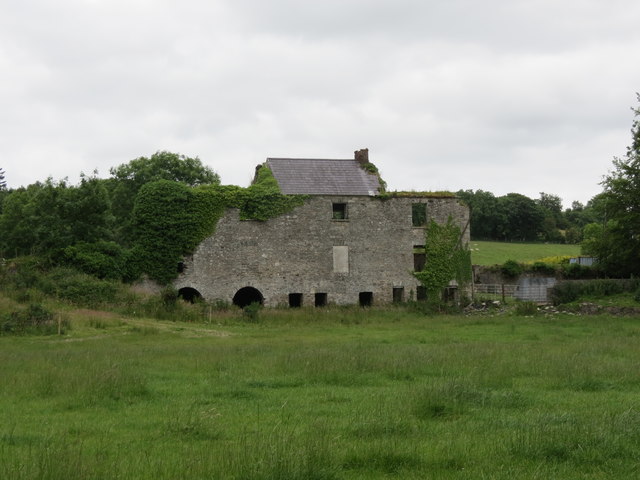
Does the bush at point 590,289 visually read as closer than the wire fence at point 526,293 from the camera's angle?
Yes

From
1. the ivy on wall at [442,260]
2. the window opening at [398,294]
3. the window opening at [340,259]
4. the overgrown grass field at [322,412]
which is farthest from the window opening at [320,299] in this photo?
the overgrown grass field at [322,412]

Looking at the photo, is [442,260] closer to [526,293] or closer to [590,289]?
[526,293]

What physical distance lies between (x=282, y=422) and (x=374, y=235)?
110 feet

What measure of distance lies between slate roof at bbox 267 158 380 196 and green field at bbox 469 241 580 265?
2794 cm

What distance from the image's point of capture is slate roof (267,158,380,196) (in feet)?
140

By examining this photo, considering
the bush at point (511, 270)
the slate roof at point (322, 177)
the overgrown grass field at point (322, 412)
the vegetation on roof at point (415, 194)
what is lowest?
the overgrown grass field at point (322, 412)

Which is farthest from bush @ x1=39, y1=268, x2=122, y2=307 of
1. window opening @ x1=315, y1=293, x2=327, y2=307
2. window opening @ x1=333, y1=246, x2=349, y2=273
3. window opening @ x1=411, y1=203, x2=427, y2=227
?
window opening @ x1=411, y1=203, x2=427, y2=227

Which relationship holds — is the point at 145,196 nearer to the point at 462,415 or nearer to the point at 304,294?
the point at 304,294

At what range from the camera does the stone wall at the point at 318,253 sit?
40.2m

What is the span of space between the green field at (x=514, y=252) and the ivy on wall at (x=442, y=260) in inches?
998

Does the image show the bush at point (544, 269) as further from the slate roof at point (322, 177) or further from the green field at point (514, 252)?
the green field at point (514, 252)

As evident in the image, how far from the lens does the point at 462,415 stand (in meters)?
9.71

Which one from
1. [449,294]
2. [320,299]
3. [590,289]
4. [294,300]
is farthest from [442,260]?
[294,300]

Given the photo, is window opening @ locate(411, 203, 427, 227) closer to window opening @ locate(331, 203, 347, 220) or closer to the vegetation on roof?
the vegetation on roof
